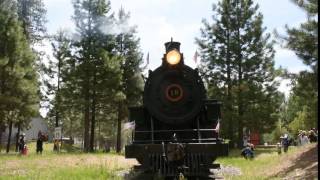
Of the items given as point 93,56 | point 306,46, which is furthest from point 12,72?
point 306,46

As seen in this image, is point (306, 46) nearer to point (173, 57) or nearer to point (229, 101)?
point (173, 57)

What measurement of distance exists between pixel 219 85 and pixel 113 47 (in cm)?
950

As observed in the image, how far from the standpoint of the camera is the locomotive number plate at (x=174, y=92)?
1287 cm

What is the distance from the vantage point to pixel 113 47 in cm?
4112

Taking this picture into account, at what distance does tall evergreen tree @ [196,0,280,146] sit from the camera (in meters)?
38.2

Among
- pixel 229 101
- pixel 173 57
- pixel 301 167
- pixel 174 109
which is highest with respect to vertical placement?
pixel 229 101

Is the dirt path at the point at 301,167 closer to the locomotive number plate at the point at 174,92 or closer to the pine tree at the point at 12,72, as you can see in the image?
the locomotive number plate at the point at 174,92

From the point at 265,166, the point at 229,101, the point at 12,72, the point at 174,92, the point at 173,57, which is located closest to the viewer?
the point at 173,57

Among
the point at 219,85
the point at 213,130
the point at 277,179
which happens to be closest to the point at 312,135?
the point at 219,85

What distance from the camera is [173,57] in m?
12.8

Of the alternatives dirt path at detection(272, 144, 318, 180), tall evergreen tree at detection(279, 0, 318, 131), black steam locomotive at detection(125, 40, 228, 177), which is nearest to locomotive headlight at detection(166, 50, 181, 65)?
black steam locomotive at detection(125, 40, 228, 177)

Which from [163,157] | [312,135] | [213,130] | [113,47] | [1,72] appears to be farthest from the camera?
[113,47]

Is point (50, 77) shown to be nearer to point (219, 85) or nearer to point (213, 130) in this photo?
point (219, 85)

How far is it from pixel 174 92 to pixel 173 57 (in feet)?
3.07
